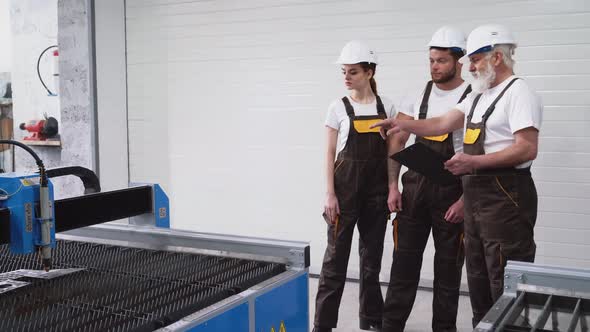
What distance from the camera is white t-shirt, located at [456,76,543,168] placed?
2.49 metres

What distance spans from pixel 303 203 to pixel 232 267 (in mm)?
2883

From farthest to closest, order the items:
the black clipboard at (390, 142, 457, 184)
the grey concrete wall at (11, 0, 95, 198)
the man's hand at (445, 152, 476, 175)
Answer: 1. the grey concrete wall at (11, 0, 95, 198)
2. the black clipboard at (390, 142, 457, 184)
3. the man's hand at (445, 152, 476, 175)

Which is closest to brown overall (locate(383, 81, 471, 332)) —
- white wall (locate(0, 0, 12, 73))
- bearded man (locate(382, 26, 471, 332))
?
bearded man (locate(382, 26, 471, 332))

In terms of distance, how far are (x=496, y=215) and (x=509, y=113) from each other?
0.44 metres

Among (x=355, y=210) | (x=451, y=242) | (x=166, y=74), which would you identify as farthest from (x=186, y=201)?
(x=451, y=242)

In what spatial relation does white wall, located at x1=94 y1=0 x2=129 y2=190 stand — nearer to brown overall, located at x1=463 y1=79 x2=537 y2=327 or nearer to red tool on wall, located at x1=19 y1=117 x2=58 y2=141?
red tool on wall, located at x1=19 y1=117 x2=58 y2=141

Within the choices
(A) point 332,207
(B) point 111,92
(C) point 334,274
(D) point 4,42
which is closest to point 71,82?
(B) point 111,92

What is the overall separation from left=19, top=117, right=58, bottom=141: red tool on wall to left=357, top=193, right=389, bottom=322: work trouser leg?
147 inches

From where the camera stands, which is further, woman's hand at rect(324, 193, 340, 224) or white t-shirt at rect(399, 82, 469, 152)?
woman's hand at rect(324, 193, 340, 224)

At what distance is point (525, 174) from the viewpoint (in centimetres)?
255

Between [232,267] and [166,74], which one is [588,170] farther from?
[166,74]

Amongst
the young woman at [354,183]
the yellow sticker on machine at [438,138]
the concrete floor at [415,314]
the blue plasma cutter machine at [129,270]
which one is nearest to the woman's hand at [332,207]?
the young woman at [354,183]

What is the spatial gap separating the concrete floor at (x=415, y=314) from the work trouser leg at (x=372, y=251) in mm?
170

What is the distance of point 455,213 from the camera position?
2.98 m
